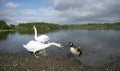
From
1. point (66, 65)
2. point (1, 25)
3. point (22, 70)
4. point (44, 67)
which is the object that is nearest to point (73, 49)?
point (66, 65)

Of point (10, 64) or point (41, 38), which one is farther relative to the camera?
point (41, 38)

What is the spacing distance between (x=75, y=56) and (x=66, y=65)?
5.61 m

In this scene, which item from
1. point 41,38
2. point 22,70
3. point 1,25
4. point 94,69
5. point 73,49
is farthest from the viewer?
point 1,25

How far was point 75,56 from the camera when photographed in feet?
59.4

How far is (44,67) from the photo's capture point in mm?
11781

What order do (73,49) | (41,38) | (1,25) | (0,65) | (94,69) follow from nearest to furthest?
1. (0,65)
2. (94,69)
3. (73,49)
4. (41,38)
5. (1,25)

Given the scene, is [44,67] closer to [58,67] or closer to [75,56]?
[58,67]

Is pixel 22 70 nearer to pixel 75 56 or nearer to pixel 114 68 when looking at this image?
pixel 114 68

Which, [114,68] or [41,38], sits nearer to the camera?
[114,68]

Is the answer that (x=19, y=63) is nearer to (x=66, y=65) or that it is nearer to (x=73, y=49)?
(x=66, y=65)

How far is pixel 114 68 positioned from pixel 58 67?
386 cm

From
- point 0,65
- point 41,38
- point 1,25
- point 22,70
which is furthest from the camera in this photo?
point 1,25

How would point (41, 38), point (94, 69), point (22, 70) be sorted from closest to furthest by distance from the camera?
point (22, 70) < point (94, 69) < point (41, 38)

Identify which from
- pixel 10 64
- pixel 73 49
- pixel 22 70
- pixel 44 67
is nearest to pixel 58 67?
pixel 44 67
